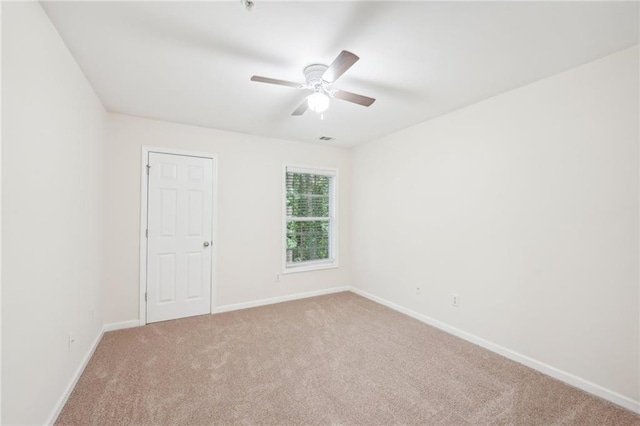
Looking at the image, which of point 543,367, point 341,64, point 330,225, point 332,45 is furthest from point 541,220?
point 330,225

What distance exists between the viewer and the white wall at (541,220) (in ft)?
6.45

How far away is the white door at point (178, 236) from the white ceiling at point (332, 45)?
0.92 m

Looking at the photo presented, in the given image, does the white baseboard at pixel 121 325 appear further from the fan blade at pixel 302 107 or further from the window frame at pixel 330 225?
the fan blade at pixel 302 107

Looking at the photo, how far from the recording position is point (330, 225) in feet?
15.8

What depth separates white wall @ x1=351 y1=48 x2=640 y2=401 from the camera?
1965mm

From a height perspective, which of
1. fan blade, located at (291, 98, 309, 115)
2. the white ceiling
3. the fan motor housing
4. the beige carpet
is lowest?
the beige carpet

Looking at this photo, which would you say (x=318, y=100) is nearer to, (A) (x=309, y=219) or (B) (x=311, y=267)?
(A) (x=309, y=219)

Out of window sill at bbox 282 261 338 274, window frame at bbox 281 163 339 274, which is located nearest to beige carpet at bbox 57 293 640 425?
window sill at bbox 282 261 338 274

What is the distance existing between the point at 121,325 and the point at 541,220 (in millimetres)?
4459

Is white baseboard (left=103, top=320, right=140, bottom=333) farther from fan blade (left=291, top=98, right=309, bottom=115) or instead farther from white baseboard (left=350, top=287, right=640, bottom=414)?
white baseboard (left=350, top=287, right=640, bottom=414)

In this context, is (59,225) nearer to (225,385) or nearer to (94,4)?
(94,4)

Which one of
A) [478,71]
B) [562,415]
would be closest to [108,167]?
[478,71]

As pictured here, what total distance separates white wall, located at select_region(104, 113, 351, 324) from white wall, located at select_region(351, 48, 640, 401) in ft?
5.16

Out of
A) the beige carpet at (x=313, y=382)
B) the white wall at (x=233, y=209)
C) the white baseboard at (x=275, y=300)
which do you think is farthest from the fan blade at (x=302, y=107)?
the white baseboard at (x=275, y=300)
